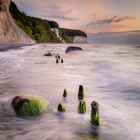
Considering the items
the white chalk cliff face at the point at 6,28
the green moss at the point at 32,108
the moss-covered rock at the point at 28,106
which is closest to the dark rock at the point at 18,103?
the moss-covered rock at the point at 28,106

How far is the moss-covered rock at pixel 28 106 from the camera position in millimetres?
9945

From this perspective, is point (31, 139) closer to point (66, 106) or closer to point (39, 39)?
point (66, 106)

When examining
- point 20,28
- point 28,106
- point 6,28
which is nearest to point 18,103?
point 28,106

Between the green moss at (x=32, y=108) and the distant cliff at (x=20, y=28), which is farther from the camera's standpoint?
the distant cliff at (x=20, y=28)

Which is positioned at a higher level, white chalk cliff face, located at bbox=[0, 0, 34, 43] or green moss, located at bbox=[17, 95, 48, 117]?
white chalk cliff face, located at bbox=[0, 0, 34, 43]

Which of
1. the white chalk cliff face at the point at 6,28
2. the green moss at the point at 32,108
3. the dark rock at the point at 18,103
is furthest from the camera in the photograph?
the white chalk cliff face at the point at 6,28

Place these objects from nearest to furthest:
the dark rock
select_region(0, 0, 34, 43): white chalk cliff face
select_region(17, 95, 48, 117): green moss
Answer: select_region(17, 95, 48, 117): green moss < the dark rock < select_region(0, 0, 34, 43): white chalk cliff face

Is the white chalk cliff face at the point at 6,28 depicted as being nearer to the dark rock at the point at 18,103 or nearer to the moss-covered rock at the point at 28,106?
the dark rock at the point at 18,103

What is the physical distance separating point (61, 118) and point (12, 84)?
25.6 feet

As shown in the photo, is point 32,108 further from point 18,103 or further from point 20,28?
point 20,28

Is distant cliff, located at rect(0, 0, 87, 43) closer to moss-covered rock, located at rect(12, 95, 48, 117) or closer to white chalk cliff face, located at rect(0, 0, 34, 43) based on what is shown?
white chalk cliff face, located at rect(0, 0, 34, 43)

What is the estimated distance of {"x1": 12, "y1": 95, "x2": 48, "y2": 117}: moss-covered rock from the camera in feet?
32.6

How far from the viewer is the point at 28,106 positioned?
995cm

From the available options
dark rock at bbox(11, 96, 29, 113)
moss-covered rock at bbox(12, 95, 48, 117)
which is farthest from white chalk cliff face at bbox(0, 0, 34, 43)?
moss-covered rock at bbox(12, 95, 48, 117)
